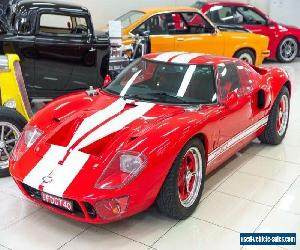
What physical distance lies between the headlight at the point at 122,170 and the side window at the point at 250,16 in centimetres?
788

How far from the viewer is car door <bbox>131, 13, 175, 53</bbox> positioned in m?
7.33

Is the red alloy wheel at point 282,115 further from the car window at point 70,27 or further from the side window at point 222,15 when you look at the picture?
the side window at point 222,15

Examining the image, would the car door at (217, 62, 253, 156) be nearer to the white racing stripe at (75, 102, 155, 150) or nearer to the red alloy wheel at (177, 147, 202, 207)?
the red alloy wheel at (177, 147, 202, 207)

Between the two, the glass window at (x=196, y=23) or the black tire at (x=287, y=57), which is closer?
the glass window at (x=196, y=23)

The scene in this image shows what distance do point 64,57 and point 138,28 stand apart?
2.06 m

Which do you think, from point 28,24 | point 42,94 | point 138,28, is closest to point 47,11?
point 28,24

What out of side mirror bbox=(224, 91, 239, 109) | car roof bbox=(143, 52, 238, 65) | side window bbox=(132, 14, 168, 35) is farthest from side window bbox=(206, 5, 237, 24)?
side mirror bbox=(224, 91, 239, 109)

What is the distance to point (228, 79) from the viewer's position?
3.83 meters

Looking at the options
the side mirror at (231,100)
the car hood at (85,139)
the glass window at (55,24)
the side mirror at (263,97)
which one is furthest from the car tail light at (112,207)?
the glass window at (55,24)

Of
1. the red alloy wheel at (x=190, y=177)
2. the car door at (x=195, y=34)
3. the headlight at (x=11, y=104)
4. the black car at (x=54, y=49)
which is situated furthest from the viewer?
the car door at (x=195, y=34)

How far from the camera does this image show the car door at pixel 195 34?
758cm

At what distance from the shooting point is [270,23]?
9.91 m

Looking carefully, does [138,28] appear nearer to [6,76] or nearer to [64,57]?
[64,57]

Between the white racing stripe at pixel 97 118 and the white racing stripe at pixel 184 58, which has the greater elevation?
the white racing stripe at pixel 184 58
